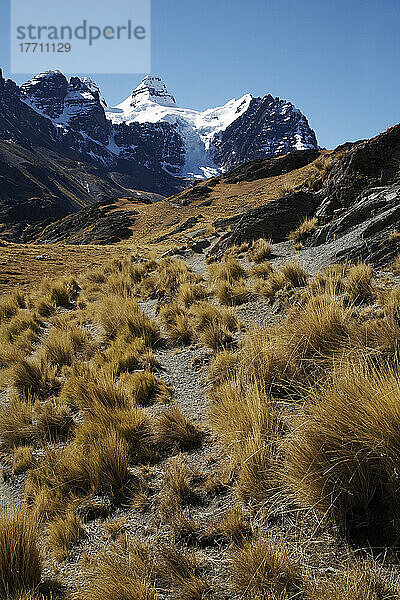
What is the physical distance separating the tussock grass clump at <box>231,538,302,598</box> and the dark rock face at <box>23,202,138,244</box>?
3844 centimetres

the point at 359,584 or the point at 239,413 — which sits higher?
the point at 239,413

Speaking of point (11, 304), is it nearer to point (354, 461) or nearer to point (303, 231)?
point (303, 231)

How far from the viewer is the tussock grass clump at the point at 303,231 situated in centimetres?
902

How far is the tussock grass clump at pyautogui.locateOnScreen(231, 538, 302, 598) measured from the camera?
5.59 ft

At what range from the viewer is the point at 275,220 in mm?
10242

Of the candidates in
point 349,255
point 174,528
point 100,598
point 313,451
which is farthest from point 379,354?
point 349,255

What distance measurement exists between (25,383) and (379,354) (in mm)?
4246

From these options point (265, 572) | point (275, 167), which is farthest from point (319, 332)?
point (275, 167)

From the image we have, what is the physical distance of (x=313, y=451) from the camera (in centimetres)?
210

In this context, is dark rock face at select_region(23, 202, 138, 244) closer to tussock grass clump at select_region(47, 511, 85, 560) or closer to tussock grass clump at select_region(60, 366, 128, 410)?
tussock grass clump at select_region(60, 366, 128, 410)

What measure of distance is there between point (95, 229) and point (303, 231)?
136 ft

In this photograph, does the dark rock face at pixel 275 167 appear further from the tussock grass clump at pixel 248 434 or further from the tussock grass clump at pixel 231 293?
the tussock grass clump at pixel 248 434

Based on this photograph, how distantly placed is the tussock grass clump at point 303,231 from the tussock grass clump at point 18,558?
8065 millimetres

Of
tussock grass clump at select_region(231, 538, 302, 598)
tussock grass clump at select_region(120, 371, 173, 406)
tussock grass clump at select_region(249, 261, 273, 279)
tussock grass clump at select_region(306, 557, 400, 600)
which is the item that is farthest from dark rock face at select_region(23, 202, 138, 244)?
tussock grass clump at select_region(306, 557, 400, 600)
